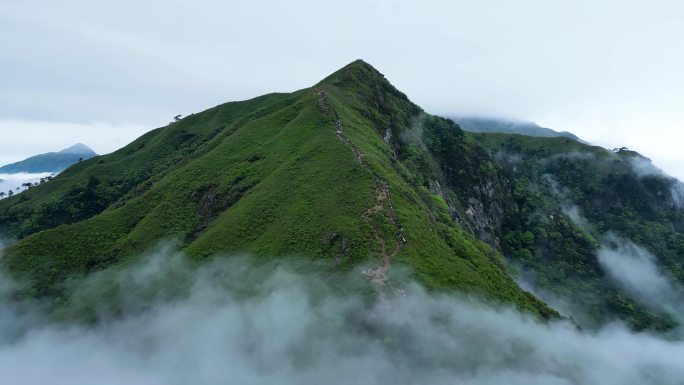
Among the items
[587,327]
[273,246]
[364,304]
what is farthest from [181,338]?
[587,327]

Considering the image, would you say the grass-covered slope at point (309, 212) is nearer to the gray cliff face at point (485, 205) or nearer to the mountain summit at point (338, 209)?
the mountain summit at point (338, 209)

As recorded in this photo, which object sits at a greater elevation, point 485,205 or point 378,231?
point 378,231

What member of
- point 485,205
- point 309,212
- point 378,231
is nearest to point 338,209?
point 309,212

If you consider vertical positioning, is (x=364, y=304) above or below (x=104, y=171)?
below

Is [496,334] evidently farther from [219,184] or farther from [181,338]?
[219,184]

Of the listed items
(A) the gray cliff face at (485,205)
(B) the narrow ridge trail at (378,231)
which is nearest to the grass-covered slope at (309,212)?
(B) the narrow ridge trail at (378,231)

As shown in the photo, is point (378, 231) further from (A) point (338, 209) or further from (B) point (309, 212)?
(B) point (309, 212)
